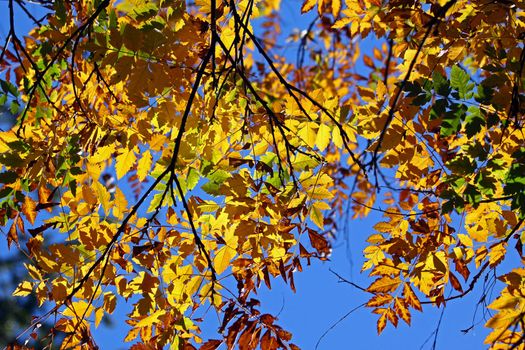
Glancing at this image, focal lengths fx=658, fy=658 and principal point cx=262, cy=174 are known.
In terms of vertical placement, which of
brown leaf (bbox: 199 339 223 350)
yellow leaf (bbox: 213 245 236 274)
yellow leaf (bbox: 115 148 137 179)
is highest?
yellow leaf (bbox: 115 148 137 179)

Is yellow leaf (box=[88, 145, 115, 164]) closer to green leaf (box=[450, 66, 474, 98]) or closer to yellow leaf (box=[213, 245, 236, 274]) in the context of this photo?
yellow leaf (box=[213, 245, 236, 274])

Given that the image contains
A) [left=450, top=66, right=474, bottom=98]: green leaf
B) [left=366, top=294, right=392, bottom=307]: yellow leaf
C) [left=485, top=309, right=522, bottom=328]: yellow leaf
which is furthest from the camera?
[left=366, top=294, right=392, bottom=307]: yellow leaf

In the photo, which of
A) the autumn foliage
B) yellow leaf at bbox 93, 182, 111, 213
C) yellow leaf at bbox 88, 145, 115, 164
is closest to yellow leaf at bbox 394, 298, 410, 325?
the autumn foliage

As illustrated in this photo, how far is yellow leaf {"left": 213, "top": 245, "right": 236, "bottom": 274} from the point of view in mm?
3280

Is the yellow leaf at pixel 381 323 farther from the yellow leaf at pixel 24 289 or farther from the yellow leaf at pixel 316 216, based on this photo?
the yellow leaf at pixel 24 289

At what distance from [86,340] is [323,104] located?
1743 millimetres

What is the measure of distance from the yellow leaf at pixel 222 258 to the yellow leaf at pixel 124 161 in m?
0.63

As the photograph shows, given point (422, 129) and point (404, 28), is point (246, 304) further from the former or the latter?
point (404, 28)

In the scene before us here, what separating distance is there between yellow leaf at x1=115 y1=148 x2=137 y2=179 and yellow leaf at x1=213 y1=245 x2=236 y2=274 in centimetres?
63

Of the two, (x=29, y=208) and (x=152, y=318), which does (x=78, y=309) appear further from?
(x=29, y=208)

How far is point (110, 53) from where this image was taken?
9.37 ft

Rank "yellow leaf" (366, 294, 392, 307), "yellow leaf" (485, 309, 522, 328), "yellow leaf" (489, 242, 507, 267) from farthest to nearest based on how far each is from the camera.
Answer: "yellow leaf" (366, 294, 392, 307)
"yellow leaf" (489, 242, 507, 267)
"yellow leaf" (485, 309, 522, 328)

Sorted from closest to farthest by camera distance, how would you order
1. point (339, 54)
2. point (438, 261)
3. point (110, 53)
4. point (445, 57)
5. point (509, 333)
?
point (509, 333)
point (110, 53)
point (438, 261)
point (445, 57)
point (339, 54)

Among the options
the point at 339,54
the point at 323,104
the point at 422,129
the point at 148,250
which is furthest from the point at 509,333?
the point at 339,54
